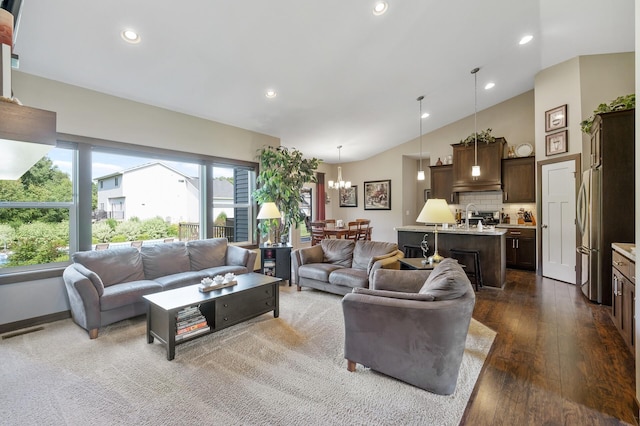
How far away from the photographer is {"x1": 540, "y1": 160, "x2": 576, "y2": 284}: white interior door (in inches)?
185

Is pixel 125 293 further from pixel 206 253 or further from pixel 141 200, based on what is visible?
pixel 141 200

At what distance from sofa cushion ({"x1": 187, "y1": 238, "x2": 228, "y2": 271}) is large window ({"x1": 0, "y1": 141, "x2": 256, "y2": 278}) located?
20.1 inches

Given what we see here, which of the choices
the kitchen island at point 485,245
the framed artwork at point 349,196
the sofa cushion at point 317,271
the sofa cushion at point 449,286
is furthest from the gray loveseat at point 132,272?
the framed artwork at point 349,196

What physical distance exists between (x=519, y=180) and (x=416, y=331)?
559cm

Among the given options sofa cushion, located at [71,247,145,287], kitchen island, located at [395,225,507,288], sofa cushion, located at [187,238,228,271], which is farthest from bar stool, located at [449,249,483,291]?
sofa cushion, located at [71,247,145,287]

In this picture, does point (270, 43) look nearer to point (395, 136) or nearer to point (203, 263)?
point (203, 263)

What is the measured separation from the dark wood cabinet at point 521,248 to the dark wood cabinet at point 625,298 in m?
2.86

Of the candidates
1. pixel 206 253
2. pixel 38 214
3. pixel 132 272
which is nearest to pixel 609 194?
pixel 206 253

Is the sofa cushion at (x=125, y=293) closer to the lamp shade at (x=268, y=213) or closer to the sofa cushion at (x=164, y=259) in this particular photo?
the sofa cushion at (x=164, y=259)

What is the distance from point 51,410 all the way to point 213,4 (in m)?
3.35

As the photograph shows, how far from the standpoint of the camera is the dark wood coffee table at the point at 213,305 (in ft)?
8.18

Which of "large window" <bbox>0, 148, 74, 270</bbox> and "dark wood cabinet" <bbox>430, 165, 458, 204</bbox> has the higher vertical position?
"dark wood cabinet" <bbox>430, 165, 458, 204</bbox>

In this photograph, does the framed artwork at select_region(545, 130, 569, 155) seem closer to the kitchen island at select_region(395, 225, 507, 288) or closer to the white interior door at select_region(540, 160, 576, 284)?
the white interior door at select_region(540, 160, 576, 284)

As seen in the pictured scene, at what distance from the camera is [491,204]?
6.63m
